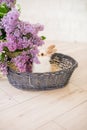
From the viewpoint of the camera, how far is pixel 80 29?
1896mm

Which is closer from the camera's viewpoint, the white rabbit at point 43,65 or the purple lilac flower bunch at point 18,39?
the purple lilac flower bunch at point 18,39

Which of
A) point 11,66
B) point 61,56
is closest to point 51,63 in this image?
point 61,56

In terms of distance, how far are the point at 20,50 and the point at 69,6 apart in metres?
1.22

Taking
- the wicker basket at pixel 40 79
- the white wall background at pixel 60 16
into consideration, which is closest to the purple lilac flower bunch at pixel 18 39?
the wicker basket at pixel 40 79

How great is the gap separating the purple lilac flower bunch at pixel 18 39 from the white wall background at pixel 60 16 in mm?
1129

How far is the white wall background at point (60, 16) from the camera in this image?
1858mm

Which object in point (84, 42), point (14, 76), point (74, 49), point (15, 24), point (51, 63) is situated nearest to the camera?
point (15, 24)

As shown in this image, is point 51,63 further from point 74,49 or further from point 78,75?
point 74,49

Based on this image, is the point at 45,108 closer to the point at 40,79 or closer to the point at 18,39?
the point at 40,79

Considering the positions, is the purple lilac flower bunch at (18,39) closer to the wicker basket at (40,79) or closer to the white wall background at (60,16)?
the wicker basket at (40,79)

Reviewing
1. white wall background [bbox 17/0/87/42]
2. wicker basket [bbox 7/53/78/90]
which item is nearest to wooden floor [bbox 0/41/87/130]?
wicker basket [bbox 7/53/78/90]

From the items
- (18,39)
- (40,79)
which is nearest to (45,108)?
(40,79)

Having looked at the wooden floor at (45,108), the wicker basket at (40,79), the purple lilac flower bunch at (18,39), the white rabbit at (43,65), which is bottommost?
the wooden floor at (45,108)

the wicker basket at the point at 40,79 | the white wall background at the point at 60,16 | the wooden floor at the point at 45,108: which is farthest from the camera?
the white wall background at the point at 60,16
